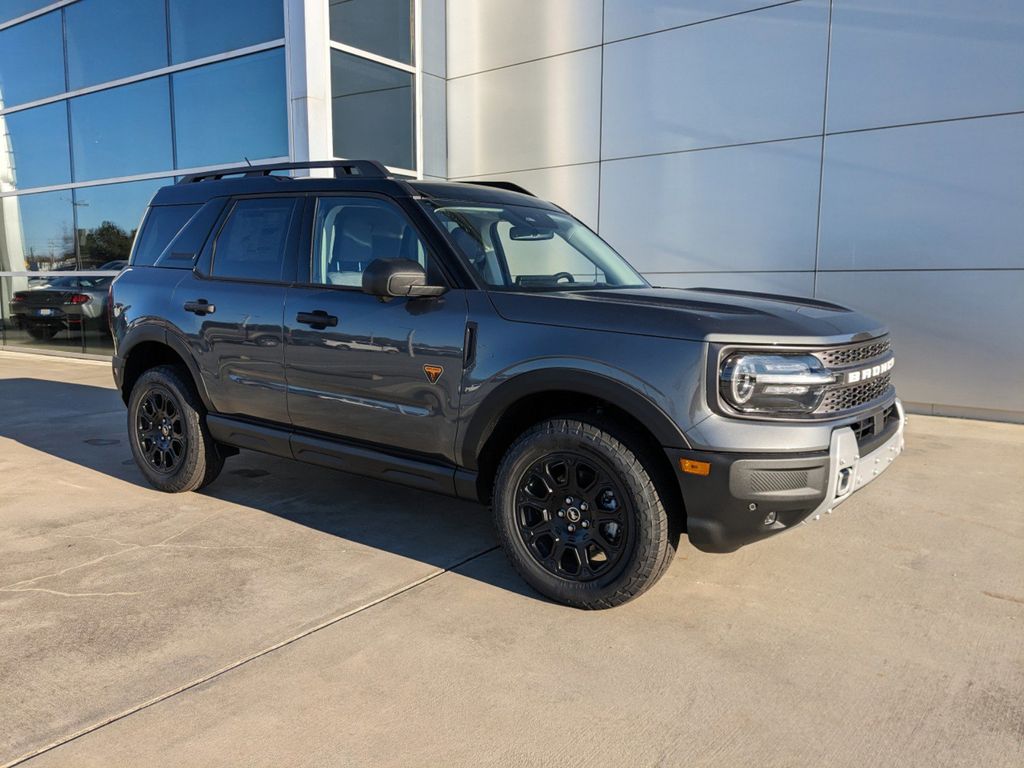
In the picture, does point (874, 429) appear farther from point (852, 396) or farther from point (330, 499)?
point (330, 499)

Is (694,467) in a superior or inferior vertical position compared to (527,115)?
inferior

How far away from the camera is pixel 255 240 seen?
4.50m

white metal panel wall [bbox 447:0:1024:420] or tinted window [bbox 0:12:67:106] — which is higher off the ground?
tinted window [bbox 0:12:67:106]

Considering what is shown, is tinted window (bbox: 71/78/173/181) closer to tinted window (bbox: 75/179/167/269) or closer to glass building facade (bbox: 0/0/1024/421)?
glass building facade (bbox: 0/0/1024/421)

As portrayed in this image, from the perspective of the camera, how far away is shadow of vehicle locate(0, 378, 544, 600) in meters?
4.10

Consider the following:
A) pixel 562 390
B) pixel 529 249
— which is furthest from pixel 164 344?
pixel 562 390

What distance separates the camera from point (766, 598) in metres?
3.49

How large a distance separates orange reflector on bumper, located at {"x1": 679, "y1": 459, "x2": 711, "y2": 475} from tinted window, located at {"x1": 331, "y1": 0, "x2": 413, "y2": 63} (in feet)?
29.1

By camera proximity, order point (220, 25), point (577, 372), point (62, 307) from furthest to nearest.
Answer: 1. point (62, 307)
2. point (220, 25)
3. point (577, 372)

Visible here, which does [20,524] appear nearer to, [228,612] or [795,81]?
[228,612]

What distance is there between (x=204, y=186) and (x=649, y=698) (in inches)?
160

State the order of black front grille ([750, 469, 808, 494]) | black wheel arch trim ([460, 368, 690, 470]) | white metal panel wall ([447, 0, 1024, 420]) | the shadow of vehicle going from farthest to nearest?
white metal panel wall ([447, 0, 1024, 420]), the shadow of vehicle, black wheel arch trim ([460, 368, 690, 470]), black front grille ([750, 469, 808, 494])

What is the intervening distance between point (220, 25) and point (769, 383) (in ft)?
35.3

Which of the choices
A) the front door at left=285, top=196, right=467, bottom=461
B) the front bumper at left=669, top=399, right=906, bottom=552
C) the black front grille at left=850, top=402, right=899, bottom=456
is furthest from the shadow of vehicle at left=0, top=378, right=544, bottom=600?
the black front grille at left=850, top=402, right=899, bottom=456
